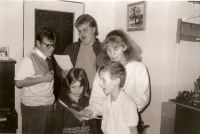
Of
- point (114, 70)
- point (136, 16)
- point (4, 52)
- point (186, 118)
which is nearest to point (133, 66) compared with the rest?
point (114, 70)

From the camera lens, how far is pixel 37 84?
1.84m

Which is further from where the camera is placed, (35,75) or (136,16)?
(136,16)

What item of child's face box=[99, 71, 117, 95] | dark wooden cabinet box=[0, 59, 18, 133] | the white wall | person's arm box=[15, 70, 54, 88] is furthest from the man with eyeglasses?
the white wall

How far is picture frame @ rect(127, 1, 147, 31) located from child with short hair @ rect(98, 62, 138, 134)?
1522 mm

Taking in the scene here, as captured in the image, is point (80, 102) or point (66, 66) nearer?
point (80, 102)

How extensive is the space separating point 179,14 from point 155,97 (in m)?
1.04

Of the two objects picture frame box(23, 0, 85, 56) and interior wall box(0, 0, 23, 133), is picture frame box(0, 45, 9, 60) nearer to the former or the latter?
interior wall box(0, 0, 23, 133)

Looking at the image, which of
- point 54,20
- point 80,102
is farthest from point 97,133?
point 54,20

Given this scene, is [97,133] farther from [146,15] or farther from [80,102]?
[146,15]

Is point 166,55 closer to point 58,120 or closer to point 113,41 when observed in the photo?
point 113,41

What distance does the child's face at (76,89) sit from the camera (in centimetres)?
183

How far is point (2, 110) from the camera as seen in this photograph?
82.9 inches

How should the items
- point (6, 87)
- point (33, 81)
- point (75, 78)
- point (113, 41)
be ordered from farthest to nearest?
point (6, 87) → point (75, 78) → point (33, 81) → point (113, 41)

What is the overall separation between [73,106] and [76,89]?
0.52 ft
